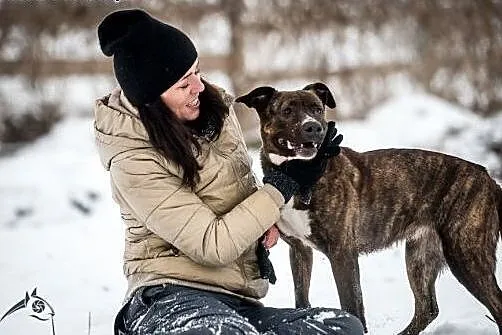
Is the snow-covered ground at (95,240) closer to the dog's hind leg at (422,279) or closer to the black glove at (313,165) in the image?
the dog's hind leg at (422,279)

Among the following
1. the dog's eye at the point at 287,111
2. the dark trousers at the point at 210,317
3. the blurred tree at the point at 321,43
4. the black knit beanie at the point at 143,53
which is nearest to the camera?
the dark trousers at the point at 210,317

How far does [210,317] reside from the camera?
289 cm

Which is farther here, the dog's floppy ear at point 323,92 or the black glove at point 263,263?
the dog's floppy ear at point 323,92

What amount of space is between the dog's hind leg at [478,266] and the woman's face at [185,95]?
5.08 feet

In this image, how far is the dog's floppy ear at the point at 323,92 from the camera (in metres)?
3.88

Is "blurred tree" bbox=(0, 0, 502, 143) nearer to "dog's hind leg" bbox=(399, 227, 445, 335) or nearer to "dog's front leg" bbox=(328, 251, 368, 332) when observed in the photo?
"dog's hind leg" bbox=(399, 227, 445, 335)

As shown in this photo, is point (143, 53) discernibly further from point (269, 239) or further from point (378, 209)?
point (378, 209)

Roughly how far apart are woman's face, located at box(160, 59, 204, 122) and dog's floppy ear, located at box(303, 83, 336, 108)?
33.2 inches

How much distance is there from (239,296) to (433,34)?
6.85m

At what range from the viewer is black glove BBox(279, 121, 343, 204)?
321cm

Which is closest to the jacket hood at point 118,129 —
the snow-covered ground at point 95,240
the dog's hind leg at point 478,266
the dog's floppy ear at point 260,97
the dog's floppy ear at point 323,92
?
the dog's floppy ear at point 260,97

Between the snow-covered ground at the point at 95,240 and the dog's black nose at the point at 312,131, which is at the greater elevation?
the dog's black nose at the point at 312,131

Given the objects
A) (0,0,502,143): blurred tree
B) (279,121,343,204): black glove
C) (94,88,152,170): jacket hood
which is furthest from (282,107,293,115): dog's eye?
(0,0,502,143): blurred tree

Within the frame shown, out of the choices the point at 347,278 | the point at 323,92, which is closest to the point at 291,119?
the point at 323,92
